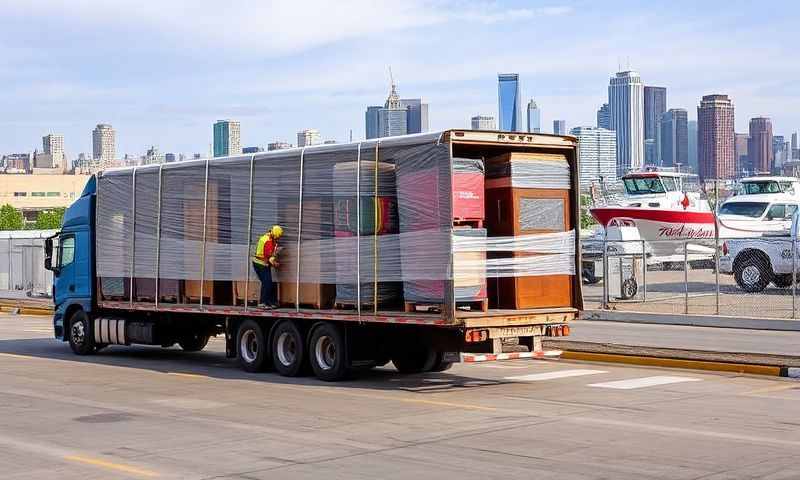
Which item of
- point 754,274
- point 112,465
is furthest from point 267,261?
point 754,274

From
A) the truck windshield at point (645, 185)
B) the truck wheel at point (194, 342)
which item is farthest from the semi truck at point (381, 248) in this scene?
the truck windshield at point (645, 185)

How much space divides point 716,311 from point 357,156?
15361 millimetres

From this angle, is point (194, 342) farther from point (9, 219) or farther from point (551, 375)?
point (9, 219)

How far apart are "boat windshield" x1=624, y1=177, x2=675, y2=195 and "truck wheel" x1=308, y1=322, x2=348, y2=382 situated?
136ft

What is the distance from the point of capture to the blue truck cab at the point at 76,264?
23.2 metres

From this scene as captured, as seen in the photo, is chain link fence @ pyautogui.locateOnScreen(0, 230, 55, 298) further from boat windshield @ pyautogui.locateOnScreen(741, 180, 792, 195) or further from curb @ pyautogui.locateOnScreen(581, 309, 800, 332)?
boat windshield @ pyautogui.locateOnScreen(741, 180, 792, 195)

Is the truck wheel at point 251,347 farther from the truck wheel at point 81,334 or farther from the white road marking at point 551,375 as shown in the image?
the truck wheel at point 81,334

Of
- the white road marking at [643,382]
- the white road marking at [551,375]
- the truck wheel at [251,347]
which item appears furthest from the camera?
the truck wheel at [251,347]

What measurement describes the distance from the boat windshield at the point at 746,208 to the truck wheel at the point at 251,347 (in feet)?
108

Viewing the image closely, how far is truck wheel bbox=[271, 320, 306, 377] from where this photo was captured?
18359mm

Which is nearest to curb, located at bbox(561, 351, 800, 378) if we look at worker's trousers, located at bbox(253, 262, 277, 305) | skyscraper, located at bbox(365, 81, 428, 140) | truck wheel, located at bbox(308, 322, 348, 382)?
truck wheel, located at bbox(308, 322, 348, 382)

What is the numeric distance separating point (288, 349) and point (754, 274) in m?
20.0

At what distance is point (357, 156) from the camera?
17281 millimetres

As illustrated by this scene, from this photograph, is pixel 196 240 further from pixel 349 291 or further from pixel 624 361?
pixel 624 361
